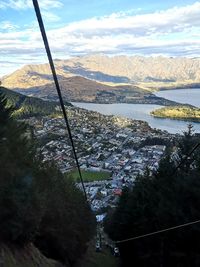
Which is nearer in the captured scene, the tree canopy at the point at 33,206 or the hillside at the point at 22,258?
the hillside at the point at 22,258

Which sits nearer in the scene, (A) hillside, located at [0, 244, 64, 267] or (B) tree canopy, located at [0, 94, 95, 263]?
(A) hillside, located at [0, 244, 64, 267]

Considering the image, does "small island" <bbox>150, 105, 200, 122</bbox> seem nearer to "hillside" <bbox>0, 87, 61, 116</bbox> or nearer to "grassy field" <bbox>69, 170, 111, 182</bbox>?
"hillside" <bbox>0, 87, 61, 116</bbox>

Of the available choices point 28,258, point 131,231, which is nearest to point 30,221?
point 28,258

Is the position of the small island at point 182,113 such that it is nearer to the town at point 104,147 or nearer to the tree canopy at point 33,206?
the town at point 104,147

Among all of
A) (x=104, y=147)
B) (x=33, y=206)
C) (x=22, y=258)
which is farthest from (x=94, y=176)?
(x=22, y=258)

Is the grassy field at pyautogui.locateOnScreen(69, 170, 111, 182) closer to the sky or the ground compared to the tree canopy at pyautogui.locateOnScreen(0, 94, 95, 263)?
closer to the ground

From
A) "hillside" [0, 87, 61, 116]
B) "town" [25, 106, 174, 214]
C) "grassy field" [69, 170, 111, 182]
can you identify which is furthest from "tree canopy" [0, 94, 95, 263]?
"hillside" [0, 87, 61, 116]

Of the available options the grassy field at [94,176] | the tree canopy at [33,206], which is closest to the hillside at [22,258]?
the tree canopy at [33,206]

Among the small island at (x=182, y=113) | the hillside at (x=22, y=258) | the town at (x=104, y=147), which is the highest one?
the hillside at (x=22, y=258)
